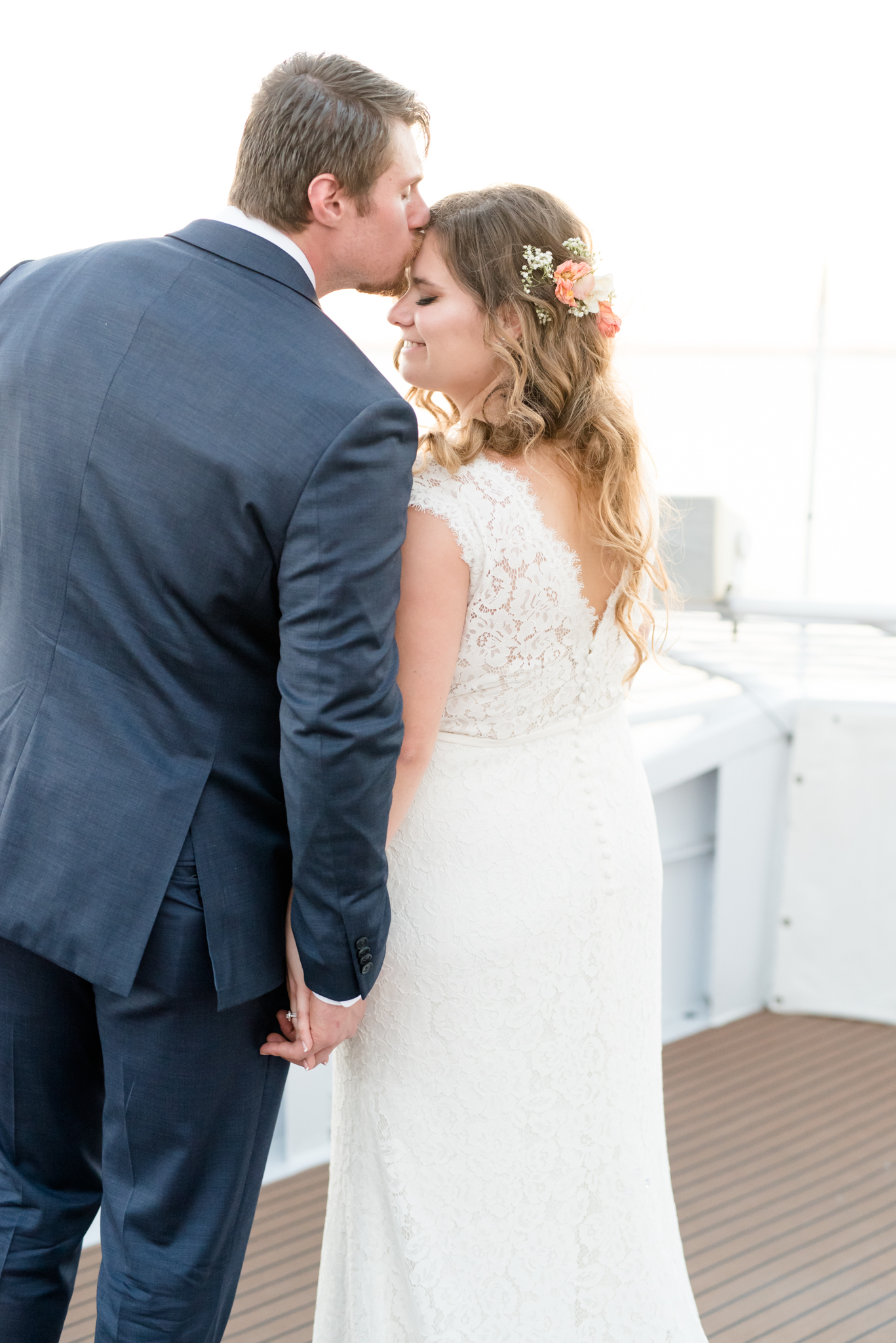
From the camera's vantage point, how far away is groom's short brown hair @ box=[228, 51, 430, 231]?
1.15 meters

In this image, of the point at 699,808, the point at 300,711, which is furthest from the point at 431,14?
the point at 300,711

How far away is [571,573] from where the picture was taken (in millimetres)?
1311

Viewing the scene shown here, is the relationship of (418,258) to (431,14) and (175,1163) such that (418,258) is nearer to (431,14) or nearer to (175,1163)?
(175,1163)

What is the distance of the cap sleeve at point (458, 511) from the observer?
123 centimetres

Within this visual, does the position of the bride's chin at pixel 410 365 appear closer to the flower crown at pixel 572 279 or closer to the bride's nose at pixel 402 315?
the bride's nose at pixel 402 315

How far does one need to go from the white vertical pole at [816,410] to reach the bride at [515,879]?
1820 millimetres

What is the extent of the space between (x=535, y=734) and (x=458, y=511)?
0.30 m

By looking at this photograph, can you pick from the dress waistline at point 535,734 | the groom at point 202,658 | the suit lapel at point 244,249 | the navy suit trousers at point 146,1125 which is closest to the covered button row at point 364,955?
the groom at point 202,658

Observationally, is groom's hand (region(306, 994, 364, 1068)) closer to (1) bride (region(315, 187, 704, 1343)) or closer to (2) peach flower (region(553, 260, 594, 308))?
(1) bride (region(315, 187, 704, 1343))

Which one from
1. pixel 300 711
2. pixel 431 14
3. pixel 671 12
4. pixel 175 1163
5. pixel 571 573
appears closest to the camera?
pixel 300 711

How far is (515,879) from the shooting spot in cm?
135

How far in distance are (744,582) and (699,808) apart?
0.67 m

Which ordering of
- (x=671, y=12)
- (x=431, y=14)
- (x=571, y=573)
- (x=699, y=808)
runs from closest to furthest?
(x=571, y=573), (x=699, y=808), (x=671, y=12), (x=431, y=14)

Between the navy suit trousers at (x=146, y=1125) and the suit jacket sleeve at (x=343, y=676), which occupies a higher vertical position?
the suit jacket sleeve at (x=343, y=676)
